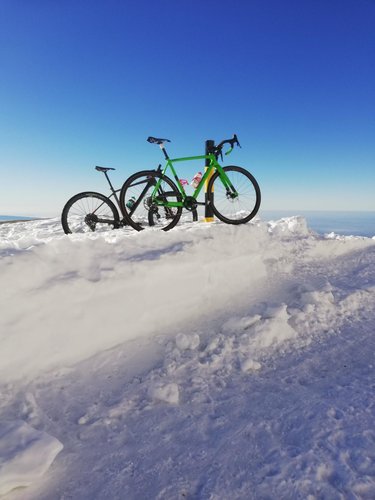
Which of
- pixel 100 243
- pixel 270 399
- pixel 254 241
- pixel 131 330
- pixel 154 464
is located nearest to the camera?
pixel 154 464

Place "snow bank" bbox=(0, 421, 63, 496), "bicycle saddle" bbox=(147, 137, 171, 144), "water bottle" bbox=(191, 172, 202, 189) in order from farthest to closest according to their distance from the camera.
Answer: "water bottle" bbox=(191, 172, 202, 189), "bicycle saddle" bbox=(147, 137, 171, 144), "snow bank" bbox=(0, 421, 63, 496)

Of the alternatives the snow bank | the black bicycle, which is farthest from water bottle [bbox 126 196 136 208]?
the snow bank

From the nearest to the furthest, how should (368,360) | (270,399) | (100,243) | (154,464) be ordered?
1. (154,464)
2. (270,399)
3. (368,360)
4. (100,243)

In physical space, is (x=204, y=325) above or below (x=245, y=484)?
above

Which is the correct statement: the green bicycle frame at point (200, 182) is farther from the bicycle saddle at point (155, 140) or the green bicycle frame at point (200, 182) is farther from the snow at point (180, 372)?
the snow at point (180, 372)

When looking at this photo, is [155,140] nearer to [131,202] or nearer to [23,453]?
[131,202]

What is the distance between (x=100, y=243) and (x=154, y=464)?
268cm

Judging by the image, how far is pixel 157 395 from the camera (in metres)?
2.76

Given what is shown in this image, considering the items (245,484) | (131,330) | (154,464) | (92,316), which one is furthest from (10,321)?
(245,484)

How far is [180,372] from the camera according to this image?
3.07 metres

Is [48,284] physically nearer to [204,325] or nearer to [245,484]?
[204,325]

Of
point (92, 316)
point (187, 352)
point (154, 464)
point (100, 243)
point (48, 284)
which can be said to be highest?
point (100, 243)

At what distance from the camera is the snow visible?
80.2 inches

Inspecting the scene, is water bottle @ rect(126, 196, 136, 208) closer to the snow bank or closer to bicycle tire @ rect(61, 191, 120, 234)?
bicycle tire @ rect(61, 191, 120, 234)
